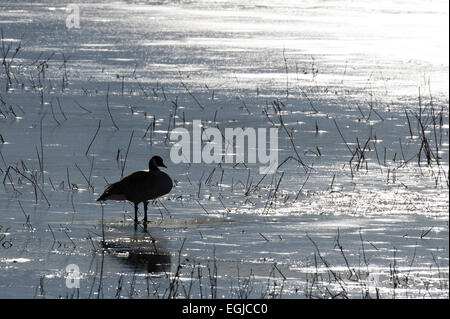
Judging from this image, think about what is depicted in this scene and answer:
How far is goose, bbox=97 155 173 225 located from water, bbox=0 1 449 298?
0.78 feet

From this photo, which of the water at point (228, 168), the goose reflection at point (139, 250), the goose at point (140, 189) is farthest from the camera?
the goose at point (140, 189)

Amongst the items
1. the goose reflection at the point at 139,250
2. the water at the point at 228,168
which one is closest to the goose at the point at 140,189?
the water at the point at 228,168

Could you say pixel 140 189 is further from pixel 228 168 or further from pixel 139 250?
pixel 228 168

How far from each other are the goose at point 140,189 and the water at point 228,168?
24cm

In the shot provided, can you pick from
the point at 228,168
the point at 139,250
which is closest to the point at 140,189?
the point at 139,250

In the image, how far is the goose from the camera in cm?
1002

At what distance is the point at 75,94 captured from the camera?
17438 mm

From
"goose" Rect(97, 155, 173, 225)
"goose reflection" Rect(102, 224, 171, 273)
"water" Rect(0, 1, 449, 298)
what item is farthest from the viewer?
"goose" Rect(97, 155, 173, 225)

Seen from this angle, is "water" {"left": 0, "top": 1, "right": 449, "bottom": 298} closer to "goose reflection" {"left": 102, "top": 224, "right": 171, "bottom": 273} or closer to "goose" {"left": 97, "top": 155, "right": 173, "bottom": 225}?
"goose reflection" {"left": 102, "top": 224, "right": 171, "bottom": 273}

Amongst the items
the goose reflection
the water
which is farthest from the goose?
the goose reflection

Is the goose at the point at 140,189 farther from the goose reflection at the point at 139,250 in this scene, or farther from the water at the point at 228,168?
the goose reflection at the point at 139,250

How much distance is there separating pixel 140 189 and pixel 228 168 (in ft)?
8.21

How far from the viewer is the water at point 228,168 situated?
8117 millimetres
